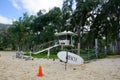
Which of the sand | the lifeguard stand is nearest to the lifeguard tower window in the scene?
the lifeguard stand

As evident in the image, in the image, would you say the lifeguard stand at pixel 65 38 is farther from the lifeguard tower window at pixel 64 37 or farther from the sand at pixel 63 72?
the sand at pixel 63 72

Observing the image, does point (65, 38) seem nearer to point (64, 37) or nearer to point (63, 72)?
point (64, 37)

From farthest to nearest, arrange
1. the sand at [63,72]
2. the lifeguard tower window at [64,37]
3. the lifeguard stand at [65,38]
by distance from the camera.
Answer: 1. the lifeguard tower window at [64,37]
2. the lifeguard stand at [65,38]
3. the sand at [63,72]

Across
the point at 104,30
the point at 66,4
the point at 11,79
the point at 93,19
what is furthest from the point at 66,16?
the point at 11,79

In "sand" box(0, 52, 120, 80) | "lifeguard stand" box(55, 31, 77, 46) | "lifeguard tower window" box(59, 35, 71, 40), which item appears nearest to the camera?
"sand" box(0, 52, 120, 80)

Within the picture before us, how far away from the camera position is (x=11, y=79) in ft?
28.1

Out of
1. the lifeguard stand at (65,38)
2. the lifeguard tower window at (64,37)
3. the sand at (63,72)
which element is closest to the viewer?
the sand at (63,72)

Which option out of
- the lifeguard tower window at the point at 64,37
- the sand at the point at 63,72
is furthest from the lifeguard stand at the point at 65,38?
the sand at the point at 63,72

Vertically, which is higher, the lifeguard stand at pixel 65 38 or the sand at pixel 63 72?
the lifeguard stand at pixel 65 38

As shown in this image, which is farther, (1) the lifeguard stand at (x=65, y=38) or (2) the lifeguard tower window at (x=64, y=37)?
(2) the lifeguard tower window at (x=64, y=37)

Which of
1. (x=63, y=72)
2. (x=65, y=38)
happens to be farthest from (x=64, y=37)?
(x=63, y=72)

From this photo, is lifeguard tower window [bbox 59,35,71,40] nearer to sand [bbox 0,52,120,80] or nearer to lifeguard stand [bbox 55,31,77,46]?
lifeguard stand [bbox 55,31,77,46]

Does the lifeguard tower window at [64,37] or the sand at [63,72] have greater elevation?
the lifeguard tower window at [64,37]

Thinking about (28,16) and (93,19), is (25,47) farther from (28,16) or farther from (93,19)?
(93,19)
